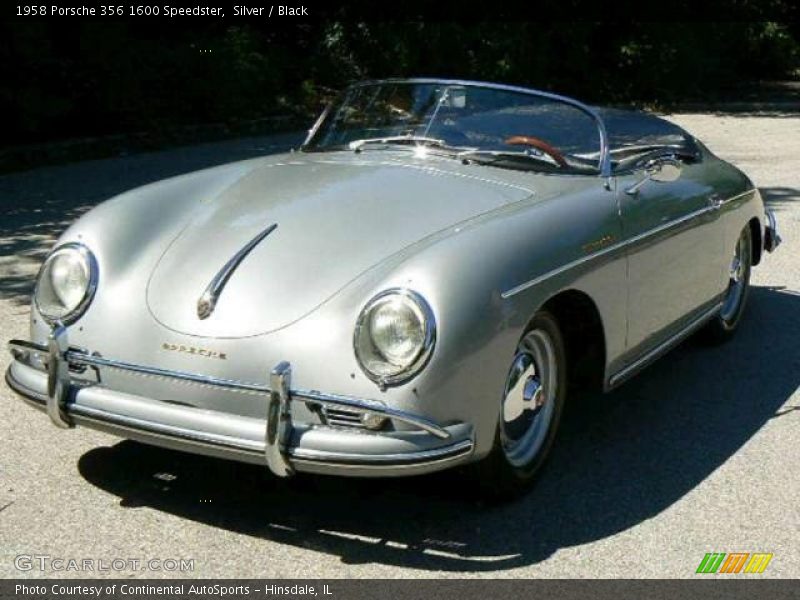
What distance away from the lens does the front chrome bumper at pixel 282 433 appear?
3.55 metres

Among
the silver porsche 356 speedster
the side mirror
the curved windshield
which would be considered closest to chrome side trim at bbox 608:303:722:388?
the silver porsche 356 speedster

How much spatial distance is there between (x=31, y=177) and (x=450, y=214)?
8.39 meters

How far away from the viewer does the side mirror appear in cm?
497

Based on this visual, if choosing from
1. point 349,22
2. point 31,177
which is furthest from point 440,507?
point 349,22

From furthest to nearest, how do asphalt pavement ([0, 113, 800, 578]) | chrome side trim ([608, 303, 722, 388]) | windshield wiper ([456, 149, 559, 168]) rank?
windshield wiper ([456, 149, 559, 168]), chrome side trim ([608, 303, 722, 388]), asphalt pavement ([0, 113, 800, 578])

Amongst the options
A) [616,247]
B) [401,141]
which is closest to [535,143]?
[401,141]

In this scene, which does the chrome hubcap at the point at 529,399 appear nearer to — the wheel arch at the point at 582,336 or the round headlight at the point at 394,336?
the wheel arch at the point at 582,336

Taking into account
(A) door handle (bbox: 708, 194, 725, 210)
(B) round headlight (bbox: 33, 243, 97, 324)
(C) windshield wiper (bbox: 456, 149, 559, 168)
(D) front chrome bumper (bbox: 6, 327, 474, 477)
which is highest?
(C) windshield wiper (bbox: 456, 149, 559, 168)

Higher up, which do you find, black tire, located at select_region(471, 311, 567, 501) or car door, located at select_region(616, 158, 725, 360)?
car door, located at select_region(616, 158, 725, 360)

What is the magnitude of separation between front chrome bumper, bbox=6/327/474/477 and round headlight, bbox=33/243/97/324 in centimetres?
39

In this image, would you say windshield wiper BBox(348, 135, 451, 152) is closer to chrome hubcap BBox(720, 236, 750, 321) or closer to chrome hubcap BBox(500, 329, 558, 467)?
chrome hubcap BBox(500, 329, 558, 467)

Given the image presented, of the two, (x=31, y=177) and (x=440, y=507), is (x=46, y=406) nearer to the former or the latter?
(x=440, y=507)

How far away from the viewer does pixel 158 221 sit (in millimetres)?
4445

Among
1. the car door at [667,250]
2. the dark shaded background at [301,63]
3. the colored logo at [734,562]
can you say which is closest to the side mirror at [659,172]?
the car door at [667,250]
